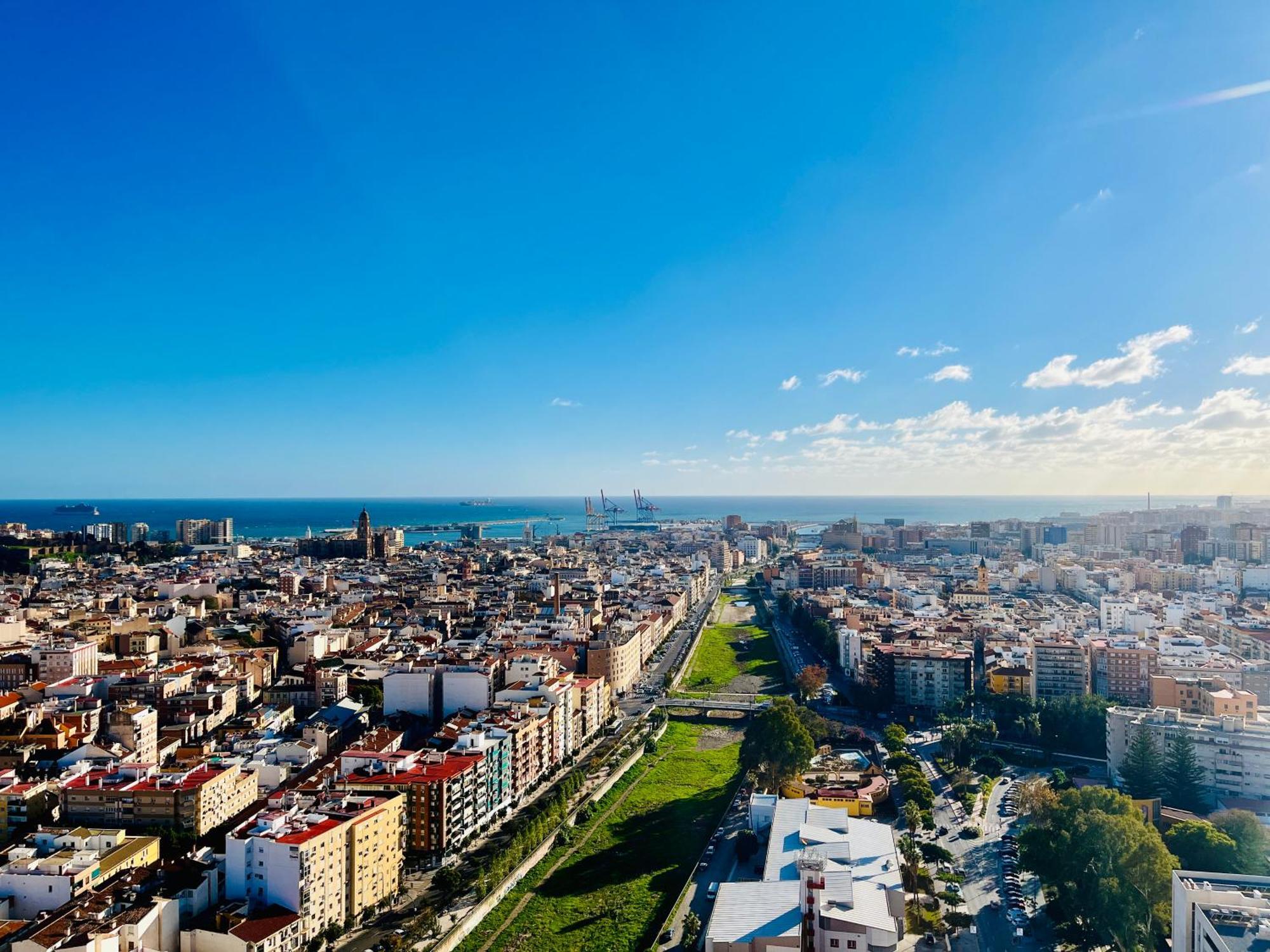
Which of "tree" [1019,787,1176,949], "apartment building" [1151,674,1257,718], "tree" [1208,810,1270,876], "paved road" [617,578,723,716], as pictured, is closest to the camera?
"tree" [1019,787,1176,949]

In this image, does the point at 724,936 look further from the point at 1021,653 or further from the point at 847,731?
the point at 1021,653

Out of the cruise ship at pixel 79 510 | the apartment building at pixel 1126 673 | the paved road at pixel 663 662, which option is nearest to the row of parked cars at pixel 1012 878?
the apartment building at pixel 1126 673

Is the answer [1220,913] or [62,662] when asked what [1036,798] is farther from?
[62,662]

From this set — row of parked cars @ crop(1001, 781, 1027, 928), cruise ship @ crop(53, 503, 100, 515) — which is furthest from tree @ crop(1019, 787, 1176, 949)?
cruise ship @ crop(53, 503, 100, 515)

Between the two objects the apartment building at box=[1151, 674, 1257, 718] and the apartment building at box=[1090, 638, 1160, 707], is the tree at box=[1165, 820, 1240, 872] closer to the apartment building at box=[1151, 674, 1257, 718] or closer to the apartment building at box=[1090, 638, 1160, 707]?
the apartment building at box=[1151, 674, 1257, 718]

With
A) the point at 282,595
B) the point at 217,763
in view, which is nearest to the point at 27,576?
the point at 282,595

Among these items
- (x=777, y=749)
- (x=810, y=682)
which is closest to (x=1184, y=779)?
(x=777, y=749)

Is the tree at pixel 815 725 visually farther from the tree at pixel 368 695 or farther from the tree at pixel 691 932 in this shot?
the tree at pixel 368 695
